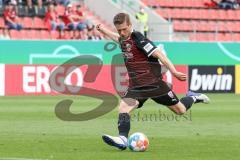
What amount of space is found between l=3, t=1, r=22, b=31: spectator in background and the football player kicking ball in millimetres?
21487

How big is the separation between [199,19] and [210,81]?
8.85 m

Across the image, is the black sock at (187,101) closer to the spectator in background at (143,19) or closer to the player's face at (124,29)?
the player's face at (124,29)

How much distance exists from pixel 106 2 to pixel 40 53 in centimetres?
694

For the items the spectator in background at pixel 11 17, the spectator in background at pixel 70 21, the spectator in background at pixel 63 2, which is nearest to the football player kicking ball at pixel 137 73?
the spectator in background at pixel 11 17

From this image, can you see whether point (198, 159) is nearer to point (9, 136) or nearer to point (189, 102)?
point (189, 102)

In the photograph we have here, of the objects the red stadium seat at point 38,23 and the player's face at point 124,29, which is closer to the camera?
the player's face at point 124,29

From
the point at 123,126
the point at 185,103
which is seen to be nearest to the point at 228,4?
the point at 185,103

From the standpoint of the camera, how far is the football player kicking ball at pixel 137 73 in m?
11.8

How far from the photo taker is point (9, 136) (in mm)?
14031

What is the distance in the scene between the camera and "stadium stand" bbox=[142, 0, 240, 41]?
39.8 metres

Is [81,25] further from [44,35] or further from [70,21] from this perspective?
[44,35]

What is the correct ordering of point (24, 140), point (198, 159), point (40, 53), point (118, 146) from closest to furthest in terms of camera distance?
1. point (198, 159)
2. point (118, 146)
3. point (24, 140)
4. point (40, 53)

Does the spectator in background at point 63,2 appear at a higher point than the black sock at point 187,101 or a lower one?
higher

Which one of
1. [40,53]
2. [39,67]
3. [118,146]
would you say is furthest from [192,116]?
[40,53]
